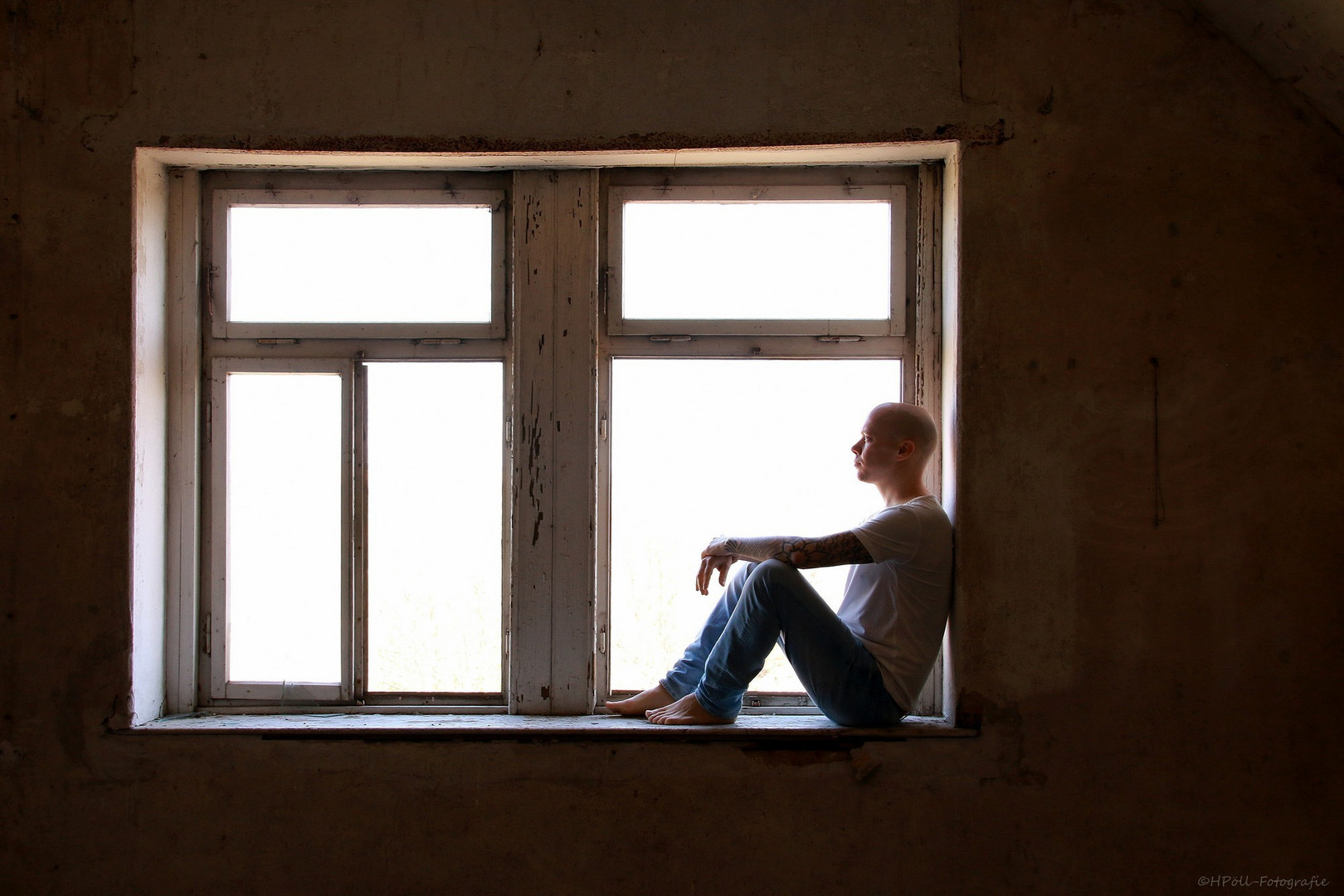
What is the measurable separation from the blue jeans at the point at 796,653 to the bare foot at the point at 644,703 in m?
0.13

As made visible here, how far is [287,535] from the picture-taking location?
7.73 feet

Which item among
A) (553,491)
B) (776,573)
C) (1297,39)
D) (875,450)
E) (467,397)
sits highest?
(1297,39)

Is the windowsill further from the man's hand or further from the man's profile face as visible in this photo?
the man's profile face

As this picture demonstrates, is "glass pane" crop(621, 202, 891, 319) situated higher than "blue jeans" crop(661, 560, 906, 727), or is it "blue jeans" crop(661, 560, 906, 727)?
"glass pane" crop(621, 202, 891, 319)

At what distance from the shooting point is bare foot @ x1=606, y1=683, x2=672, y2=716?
2221 millimetres

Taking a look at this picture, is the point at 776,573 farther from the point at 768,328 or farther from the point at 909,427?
the point at 768,328

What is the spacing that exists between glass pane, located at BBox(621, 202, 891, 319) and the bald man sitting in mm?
420

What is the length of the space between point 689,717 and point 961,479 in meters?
0.97

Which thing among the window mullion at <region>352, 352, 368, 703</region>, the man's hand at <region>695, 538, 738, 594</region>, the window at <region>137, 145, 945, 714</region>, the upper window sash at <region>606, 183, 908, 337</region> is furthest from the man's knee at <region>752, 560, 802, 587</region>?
the window mullion at <region>352, 352, 368, 703</region>

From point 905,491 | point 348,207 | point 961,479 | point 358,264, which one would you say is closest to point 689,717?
point 905,491

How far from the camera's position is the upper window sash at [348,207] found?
232cm

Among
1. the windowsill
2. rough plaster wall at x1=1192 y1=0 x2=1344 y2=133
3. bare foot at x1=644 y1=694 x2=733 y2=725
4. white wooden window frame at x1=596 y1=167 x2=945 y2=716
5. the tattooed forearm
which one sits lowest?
the windowsill

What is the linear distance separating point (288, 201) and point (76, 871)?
193 centimetres

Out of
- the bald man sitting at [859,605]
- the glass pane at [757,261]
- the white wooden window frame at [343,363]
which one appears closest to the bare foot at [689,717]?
the bald man sitting at [859,605]
